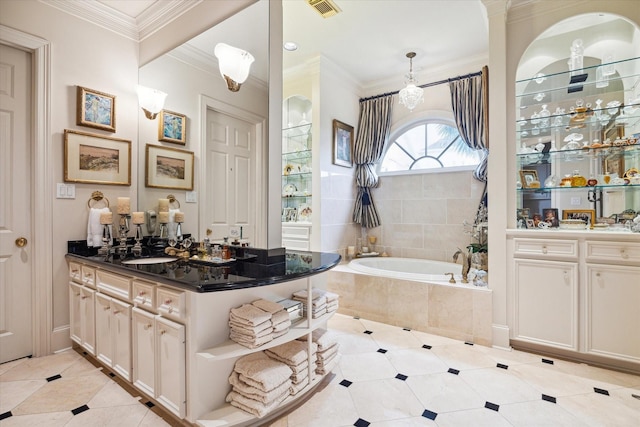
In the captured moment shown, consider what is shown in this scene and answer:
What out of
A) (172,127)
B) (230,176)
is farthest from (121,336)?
(172,127)

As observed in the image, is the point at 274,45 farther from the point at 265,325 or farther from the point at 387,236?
the point at 387,236

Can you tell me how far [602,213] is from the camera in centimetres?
250

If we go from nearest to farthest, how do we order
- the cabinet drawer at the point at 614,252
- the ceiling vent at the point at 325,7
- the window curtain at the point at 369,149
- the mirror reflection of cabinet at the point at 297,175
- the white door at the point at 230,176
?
the cabinet drawer at the point at 614,252, the white door at the point at 230,176, the ceiling vent at the point at 325,7, the mirror reflection of cabinet at the point at 297,175, the window curtain at the point at 369,149

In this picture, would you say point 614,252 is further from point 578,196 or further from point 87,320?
point 87,320

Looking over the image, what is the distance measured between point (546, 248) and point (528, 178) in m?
A: 0.64

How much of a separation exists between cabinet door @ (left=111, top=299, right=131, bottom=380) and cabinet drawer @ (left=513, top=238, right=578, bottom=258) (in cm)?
293

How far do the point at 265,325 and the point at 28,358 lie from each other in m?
2.24

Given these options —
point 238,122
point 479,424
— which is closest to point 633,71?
point 479,424

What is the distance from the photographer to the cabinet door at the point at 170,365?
1.49m

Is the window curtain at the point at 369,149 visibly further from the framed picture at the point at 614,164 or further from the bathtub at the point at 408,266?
the framed picture at the point at 614,164

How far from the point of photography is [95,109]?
8.59 feet

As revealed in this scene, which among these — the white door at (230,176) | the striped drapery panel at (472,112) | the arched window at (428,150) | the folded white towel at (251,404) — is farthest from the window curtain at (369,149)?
the folded white towel at (251,404)

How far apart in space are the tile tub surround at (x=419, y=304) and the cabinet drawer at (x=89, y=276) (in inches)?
86.9

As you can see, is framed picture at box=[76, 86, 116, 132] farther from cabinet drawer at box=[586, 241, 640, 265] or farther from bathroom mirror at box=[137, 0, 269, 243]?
cabinet drawer at box=[586, 241, 640, 265]
